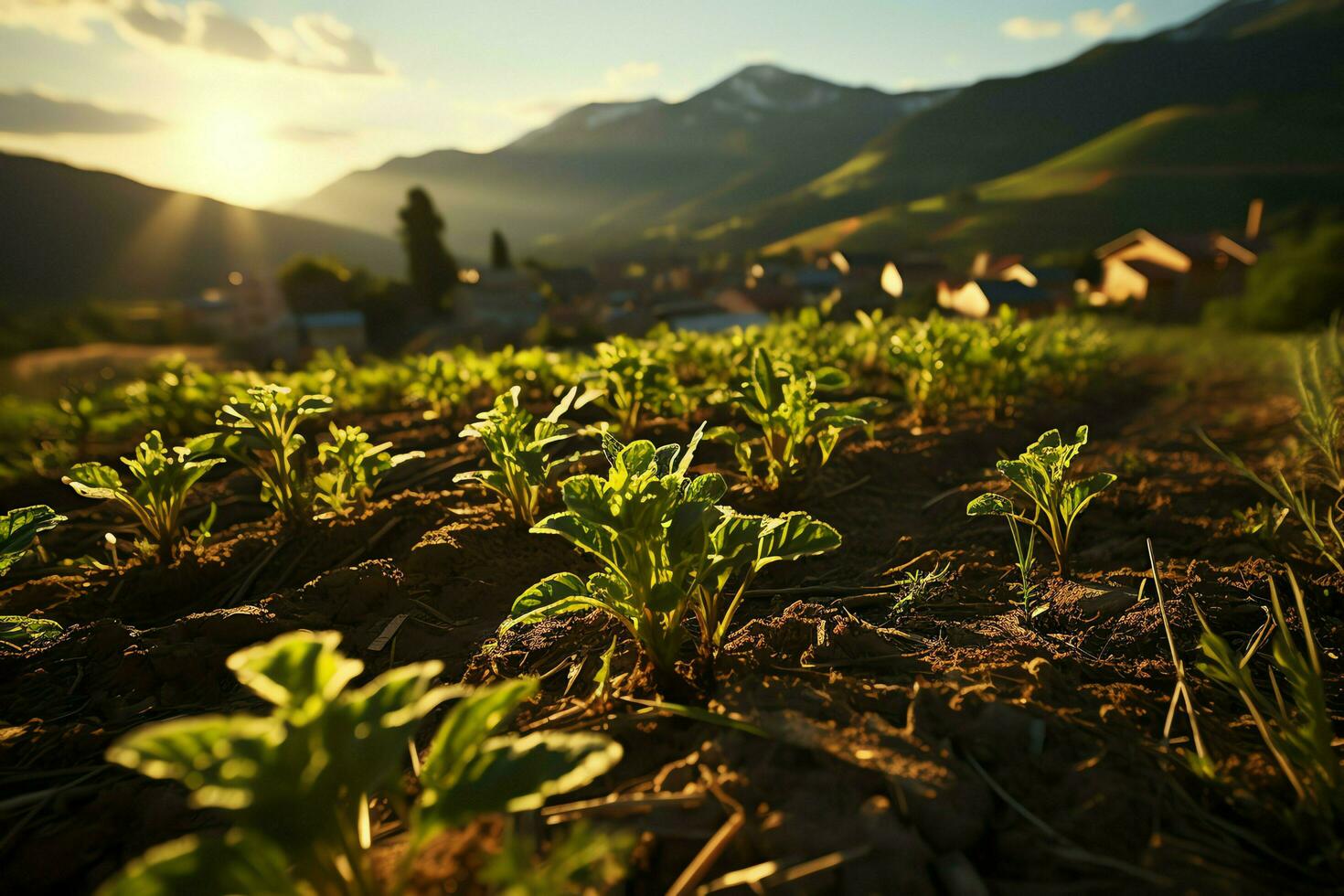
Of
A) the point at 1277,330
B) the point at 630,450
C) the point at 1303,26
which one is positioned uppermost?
the point at 1303,26

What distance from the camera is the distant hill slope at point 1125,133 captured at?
266ft

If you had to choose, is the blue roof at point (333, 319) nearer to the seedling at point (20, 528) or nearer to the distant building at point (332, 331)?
the distant building at point (332, 331)

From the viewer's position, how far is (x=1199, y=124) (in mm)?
92250

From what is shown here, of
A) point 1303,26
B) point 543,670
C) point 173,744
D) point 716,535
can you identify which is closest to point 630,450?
point 716,535

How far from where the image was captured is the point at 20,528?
7.03 ft

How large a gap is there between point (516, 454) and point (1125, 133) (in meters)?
130

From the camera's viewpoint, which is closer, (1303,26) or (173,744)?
(173,744)

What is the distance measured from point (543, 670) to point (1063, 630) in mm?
1729

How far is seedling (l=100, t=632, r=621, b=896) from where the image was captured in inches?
37.5

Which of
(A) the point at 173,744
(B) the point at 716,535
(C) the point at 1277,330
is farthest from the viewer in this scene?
(C) the point at 1277,330

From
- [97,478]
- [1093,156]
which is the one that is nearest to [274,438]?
[97,478]

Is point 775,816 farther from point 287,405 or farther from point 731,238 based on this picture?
point 731,238

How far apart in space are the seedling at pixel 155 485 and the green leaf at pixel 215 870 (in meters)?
2.26

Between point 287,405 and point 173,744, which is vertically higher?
point 287,405
